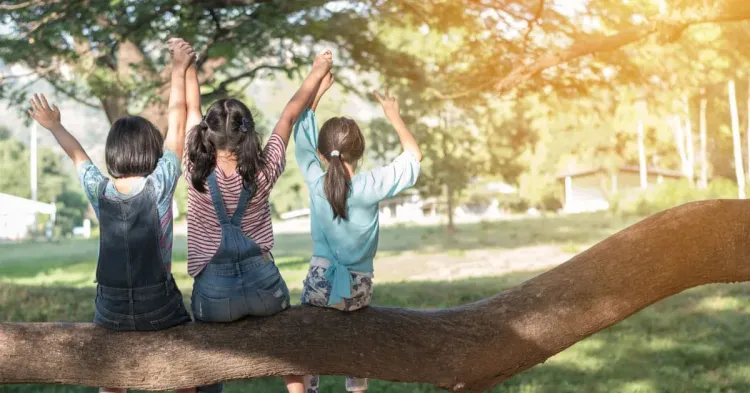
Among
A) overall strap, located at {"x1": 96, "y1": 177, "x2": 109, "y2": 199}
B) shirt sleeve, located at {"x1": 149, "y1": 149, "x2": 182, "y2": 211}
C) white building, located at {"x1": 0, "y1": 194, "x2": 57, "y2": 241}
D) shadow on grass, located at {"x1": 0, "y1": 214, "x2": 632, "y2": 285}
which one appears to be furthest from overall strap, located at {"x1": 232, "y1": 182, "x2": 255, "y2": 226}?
white building, located at {"x1": 0, "y1": 194, "x2": 57, "y2": 241}

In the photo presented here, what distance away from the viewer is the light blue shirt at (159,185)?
12.6ft

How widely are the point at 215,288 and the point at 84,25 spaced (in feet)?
36.1

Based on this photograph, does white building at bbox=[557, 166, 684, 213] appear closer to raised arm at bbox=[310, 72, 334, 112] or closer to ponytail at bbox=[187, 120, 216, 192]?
raised arm at bbox=[310, 72, 334, 112]

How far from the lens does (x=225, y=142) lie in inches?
152

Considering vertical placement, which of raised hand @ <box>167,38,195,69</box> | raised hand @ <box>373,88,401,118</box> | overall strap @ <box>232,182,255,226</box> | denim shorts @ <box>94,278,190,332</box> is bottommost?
denim shorts @ <box>94,278,190,332</box>

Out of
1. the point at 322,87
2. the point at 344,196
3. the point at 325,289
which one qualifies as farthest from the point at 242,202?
the point at 322,87

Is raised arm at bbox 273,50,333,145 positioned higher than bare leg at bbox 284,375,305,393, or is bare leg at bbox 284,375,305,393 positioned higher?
raised arm at bbox 273,50,333,145

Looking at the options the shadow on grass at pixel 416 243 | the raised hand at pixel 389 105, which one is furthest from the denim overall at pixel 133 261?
Result: the shadow on grass at pixel 416 243

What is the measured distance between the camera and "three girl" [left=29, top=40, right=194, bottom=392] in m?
3.83

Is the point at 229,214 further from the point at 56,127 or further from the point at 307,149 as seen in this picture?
the point at 56,127

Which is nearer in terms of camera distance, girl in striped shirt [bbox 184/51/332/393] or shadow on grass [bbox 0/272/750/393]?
girl in striped shirt [bbox 184/51/332/393]

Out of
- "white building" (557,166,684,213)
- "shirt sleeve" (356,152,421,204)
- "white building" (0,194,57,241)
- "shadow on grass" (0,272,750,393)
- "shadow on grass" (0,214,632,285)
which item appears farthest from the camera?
"white building" (0,194,57,241)

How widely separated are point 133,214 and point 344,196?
2.74ft

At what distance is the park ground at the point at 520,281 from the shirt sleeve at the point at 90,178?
486cm
